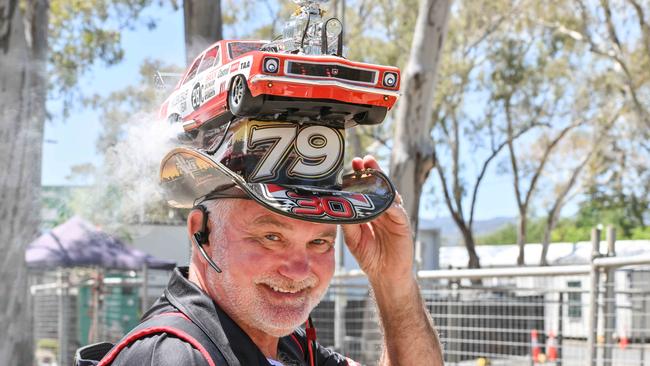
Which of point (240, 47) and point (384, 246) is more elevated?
point (240, 47)

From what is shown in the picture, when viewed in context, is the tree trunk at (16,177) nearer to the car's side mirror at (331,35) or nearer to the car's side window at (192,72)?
the car's side window at (192,72)

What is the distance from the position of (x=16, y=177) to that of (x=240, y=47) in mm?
6436

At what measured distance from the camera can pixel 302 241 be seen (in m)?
2.23

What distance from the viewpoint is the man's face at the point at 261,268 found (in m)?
2.19

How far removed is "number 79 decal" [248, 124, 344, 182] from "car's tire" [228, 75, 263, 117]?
70 mm

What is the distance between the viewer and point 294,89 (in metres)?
2.06

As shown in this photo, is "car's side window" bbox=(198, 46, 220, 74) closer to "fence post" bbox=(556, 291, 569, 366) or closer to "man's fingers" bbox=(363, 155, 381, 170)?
"man's fingers" bbox=(363, 155, 381, 170)

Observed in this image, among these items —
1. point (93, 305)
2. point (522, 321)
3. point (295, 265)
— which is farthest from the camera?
point (93, 305)

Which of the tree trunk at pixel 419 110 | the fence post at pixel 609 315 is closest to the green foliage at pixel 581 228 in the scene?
the tree trunk at pixel 419 110

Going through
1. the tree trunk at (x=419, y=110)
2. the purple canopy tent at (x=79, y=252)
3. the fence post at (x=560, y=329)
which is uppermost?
the tree trunk at (x=419, y=110)

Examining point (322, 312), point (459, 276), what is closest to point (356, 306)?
point (322, 312)

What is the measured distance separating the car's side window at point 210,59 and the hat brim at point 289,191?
31 cm

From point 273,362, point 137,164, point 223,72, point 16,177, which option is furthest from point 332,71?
point 16,177

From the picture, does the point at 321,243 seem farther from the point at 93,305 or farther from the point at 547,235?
the point at 547,235
